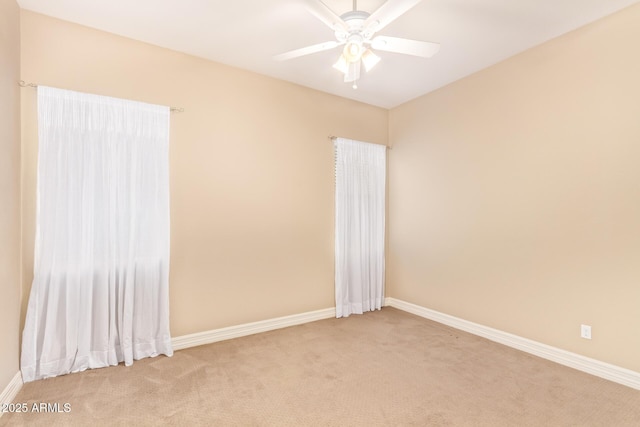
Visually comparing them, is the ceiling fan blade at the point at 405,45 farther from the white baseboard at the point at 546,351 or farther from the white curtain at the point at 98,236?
the white baseboard at the point at 546,351

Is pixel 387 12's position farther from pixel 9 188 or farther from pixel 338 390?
pixel 9 188

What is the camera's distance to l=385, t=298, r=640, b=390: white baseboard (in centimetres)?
242

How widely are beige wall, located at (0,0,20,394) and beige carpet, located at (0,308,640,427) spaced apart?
1.50 feet

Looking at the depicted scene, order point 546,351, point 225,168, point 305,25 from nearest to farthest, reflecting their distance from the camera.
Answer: point 305,25
point 546,351
point 225,168

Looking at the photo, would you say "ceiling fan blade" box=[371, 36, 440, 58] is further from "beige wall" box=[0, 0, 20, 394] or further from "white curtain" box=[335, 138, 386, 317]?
"beige wall" box=[0, 0, 20, 394]

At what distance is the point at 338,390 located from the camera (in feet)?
7.55

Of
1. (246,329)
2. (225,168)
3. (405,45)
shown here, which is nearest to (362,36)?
(405,45)

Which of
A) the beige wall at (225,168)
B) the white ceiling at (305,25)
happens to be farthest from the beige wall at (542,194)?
the beige wall at (225,168)

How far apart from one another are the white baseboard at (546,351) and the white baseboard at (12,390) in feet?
12.7

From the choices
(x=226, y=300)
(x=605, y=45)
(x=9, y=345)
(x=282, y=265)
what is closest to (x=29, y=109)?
(x=9, y=345)

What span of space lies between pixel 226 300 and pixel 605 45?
13.3 ft

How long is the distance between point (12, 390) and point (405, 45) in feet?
11.6

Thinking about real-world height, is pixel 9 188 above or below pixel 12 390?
above

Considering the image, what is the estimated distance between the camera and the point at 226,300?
3.29 meters
